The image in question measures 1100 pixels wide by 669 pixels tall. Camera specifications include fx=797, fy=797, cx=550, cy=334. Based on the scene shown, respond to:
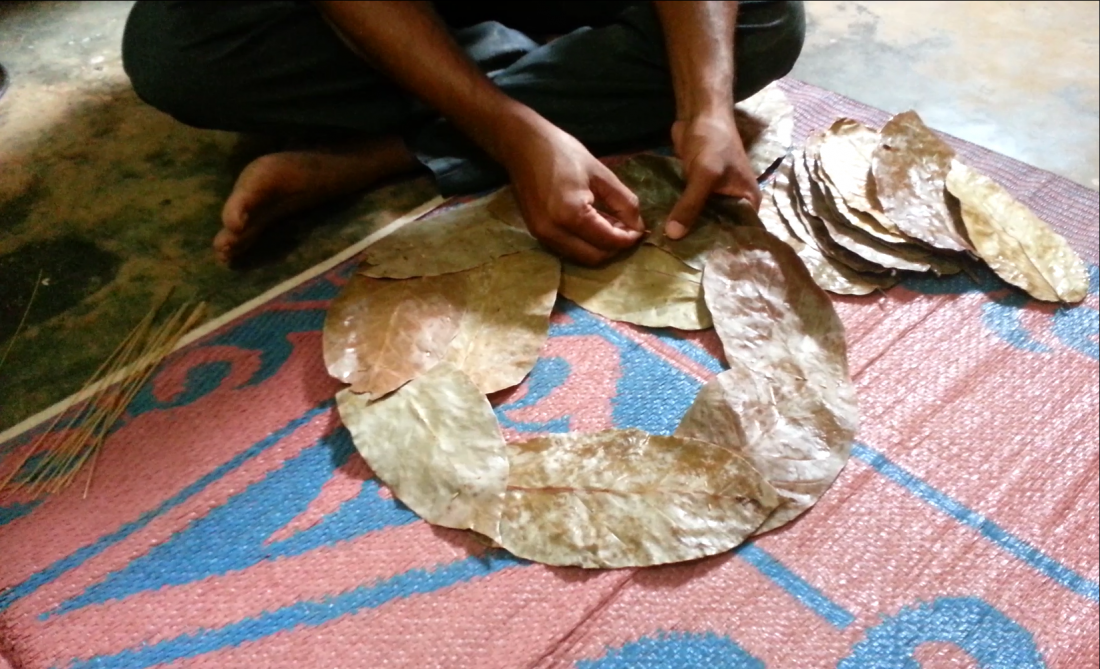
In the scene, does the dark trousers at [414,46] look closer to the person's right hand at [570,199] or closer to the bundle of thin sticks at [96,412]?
the person's right hand at [570,199]

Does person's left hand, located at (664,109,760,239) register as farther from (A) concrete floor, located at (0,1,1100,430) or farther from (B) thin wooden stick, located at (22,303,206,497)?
(B) thin wooden stick, located at (22,303,206,497)

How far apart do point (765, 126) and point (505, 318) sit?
1.75ft

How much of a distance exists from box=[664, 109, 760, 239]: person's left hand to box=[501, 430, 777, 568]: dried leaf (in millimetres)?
297

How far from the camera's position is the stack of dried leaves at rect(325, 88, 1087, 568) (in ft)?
2.32

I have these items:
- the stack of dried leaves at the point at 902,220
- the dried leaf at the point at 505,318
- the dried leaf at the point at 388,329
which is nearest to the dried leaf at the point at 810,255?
the stack of dried leaves at the point at 902,220

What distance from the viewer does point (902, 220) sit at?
0.97 metres

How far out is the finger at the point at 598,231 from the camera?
87 cm

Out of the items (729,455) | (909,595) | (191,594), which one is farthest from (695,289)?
(191,594)

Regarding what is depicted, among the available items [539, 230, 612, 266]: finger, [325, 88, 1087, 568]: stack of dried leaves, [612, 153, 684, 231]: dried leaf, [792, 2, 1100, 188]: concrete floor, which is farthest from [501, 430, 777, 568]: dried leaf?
[792, 2, 1100, 188]: concrete floor

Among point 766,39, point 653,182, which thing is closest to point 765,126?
point 766,39

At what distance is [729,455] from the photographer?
28.9 inches

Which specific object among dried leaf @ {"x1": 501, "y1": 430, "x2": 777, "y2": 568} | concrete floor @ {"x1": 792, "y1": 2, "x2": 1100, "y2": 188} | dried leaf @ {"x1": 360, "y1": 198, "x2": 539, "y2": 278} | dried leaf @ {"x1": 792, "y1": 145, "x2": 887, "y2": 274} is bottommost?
concrete floor @ {"x1": 792, "y1": 2, "x2": 1100, "y2": 188}

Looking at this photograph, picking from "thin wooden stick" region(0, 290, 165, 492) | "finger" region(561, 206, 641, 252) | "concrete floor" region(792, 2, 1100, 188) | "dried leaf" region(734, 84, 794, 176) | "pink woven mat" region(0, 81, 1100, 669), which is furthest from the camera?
"concrete floor" region(792, 2, 1100, 188)

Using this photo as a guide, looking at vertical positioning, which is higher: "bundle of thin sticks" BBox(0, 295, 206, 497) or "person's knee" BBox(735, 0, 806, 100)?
"person's knee" BBox(735, 0, 806, 100)
